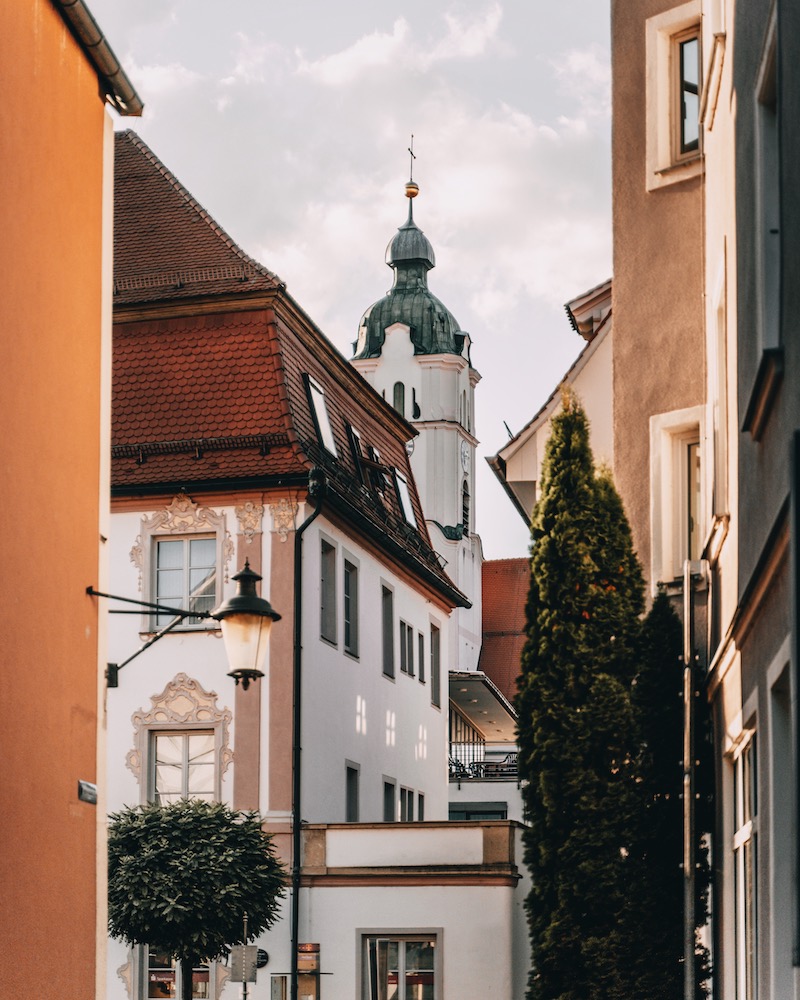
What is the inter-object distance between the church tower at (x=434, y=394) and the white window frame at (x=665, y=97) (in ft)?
184

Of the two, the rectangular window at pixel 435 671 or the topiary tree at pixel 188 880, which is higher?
the rectangular window at pixel 435 671

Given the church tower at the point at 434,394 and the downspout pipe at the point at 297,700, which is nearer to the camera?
the downspout pipe at the point at 297,700

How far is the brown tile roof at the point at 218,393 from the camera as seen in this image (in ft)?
85.0

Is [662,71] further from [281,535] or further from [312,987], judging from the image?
[312,987]

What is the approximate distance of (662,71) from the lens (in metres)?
16.9

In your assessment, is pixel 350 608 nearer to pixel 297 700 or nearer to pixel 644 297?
pixel 297 700

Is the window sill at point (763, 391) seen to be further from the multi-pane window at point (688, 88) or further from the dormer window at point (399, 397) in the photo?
the dormer window at point (399, 397)

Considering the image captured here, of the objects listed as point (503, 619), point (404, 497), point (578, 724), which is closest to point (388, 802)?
point (404, 497)

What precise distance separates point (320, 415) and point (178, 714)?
5.15 metres

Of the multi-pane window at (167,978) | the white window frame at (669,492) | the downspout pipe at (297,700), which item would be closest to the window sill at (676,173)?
the white window frame at (669,492)

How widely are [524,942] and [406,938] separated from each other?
1598 millimetres

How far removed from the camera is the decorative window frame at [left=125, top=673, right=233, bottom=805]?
83.3 ft

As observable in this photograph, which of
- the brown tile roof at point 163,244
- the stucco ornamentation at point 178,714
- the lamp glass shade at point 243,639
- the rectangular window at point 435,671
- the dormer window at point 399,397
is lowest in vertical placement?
the lamp glass shade at point 243,639

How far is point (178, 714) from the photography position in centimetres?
2559
